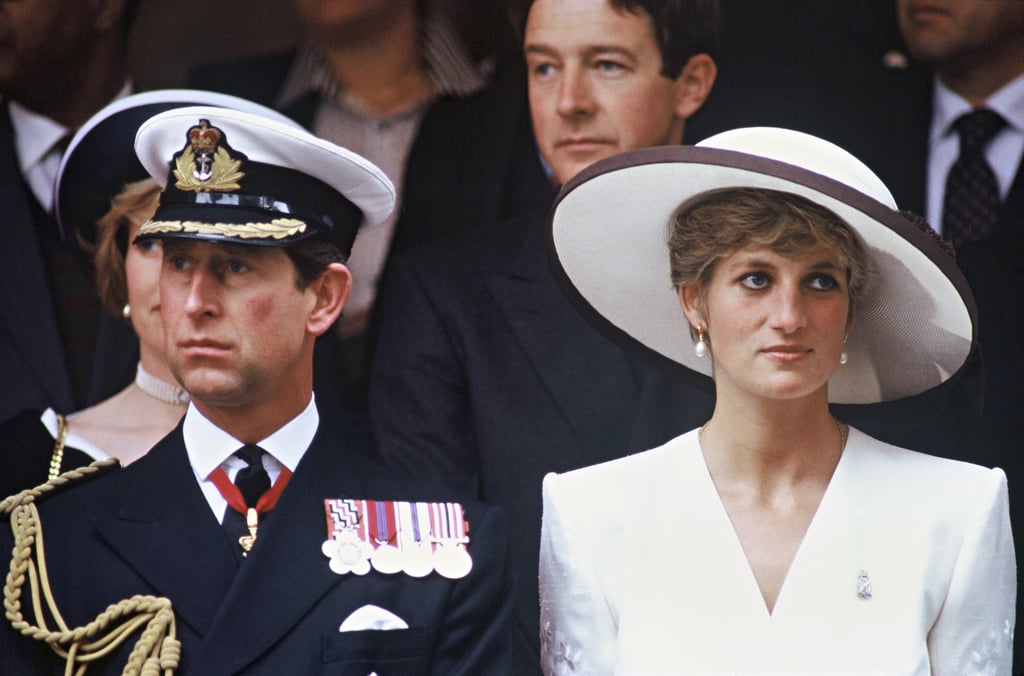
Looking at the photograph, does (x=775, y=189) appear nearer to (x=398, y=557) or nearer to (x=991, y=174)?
(x=398, y=557)

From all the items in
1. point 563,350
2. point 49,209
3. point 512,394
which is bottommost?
point 512,394

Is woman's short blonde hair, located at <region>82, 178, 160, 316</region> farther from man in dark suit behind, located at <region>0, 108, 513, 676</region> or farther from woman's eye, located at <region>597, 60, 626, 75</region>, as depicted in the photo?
woman's eye, located at <region>597, 60, 626, 75</region>

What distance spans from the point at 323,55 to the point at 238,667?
1.97 meters

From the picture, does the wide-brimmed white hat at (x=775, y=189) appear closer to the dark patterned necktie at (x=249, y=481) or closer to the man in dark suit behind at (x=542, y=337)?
the man in dark suit behind at (x=542, y=337)

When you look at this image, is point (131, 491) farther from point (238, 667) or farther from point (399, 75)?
point (399, 75)

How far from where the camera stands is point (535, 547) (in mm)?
3848

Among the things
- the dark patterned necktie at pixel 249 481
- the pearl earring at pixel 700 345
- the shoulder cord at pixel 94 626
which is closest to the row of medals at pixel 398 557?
the dark patterned necktie at pixel 249 481

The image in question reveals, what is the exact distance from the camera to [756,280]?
3.19m

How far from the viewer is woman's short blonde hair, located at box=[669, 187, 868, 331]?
10.3 feet

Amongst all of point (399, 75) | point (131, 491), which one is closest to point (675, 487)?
point (131, 491)

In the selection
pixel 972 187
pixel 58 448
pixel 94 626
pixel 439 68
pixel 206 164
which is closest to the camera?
pixel 94 626

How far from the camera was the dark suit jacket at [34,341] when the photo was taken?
4.09 metres

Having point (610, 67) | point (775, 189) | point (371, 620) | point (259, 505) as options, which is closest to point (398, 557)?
point (371, 620)

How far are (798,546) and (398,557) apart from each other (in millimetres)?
839
